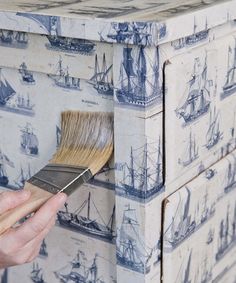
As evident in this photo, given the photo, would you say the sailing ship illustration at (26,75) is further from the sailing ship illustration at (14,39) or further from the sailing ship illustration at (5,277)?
the sailing ship illustration at (5,277)

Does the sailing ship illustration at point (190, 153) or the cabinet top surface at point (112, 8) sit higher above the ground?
the cabinet top surface at point (112, 8)

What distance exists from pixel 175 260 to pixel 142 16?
32cm

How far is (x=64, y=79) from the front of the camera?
0.69m

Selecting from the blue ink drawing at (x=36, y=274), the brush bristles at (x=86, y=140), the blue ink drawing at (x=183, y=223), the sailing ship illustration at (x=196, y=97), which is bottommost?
the blue ink drawing at (x=36, y=274)

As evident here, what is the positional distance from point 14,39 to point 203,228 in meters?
0.37

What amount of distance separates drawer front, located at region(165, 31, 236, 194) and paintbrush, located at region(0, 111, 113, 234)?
0.08 meters

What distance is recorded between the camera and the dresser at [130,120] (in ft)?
2.05

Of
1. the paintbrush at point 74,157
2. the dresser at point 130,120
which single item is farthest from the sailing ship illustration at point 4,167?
the paintbrush at point 74,157

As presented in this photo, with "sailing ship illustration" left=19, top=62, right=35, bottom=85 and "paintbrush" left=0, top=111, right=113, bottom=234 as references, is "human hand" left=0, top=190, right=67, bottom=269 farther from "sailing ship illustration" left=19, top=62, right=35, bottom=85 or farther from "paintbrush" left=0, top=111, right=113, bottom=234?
"sailing ship illustration" left=19, top=62, right=35, bottom=85

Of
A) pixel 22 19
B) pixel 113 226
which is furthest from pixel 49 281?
pixel 22 19

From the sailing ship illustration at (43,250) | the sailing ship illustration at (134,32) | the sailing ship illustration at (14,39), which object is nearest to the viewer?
the sailing ship illustration at (134,32)

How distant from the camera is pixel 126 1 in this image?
744 millimetres

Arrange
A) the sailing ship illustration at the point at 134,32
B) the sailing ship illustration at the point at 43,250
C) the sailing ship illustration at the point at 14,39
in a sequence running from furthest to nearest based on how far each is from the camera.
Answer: the sailing ship illustration at the point at 43,250 < the sailing ship illustration at the point at 14,39 < the sailing ship illustration at the point at 134,32

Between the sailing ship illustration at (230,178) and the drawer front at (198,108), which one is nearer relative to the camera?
the drawer front at (198,108)
